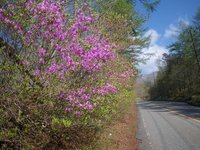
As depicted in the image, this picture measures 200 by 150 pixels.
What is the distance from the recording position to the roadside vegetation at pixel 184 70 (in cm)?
4028

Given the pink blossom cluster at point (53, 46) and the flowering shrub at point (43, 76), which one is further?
the pink blossom cluster at point (53, 46)

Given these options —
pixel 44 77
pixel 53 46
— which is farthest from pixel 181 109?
pixel 44 77

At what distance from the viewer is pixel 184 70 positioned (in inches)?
2048

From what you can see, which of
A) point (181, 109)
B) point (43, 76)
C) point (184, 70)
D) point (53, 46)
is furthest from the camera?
point (184, 70)

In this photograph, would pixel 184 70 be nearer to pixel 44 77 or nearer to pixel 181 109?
pixel 181 109

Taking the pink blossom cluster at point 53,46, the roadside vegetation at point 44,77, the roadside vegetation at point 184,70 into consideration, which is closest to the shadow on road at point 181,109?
the roadside vegetation at point 184,70

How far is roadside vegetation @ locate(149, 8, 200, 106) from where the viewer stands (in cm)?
4028

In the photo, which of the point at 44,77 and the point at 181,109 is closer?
the point at 44,77

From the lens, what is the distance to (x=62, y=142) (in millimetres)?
5113

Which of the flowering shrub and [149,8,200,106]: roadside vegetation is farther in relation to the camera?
[149,8,200,106]: roadside vegetation

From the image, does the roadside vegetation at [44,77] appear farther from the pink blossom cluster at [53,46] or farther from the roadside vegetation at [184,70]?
the roadside vegetation at [184,70]

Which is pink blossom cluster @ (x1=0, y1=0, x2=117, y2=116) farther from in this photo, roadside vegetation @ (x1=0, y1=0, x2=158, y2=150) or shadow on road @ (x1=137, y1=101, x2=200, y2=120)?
shadow on road @ (x1=137, y1=101, x2=200, y2=120)

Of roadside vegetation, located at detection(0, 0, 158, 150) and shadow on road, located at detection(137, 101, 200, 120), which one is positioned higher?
roadside vegetation, located at detection(0, 0, 158, 150)

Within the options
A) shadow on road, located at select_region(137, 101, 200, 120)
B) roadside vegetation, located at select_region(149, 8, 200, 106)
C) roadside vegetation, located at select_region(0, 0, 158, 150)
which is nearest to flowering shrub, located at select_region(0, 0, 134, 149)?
roadside vegetation, located at select_region(0, 0, 158, 150)
